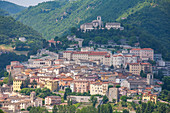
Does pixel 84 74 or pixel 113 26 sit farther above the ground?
pixel 113 26

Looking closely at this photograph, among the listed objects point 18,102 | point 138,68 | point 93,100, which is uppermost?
point 138,68

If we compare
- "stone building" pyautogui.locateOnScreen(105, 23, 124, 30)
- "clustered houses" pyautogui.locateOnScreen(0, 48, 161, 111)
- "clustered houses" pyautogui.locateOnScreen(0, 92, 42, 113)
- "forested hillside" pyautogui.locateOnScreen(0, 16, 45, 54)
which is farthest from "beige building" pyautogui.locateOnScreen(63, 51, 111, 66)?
"clustered houses" pyautogui.locateOnScreen(0, 92, 42, 113)

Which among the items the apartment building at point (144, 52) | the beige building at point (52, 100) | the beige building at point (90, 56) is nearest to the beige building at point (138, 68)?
the beige building at point (90, 56)

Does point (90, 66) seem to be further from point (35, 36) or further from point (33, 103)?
point (35, 36)

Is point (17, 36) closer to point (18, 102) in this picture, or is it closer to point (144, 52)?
point (144, 52)

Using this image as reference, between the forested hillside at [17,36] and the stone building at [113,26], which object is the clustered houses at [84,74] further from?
the forested hillside at [17,36]

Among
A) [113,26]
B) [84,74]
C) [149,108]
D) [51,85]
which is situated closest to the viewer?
[149,108]

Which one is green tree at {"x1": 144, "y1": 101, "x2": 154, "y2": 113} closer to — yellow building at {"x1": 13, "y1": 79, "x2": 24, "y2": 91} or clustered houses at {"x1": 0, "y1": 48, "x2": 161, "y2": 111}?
clustered houses at {"x1": 0, "y1": 48, "x2": 161, "y2": 111}

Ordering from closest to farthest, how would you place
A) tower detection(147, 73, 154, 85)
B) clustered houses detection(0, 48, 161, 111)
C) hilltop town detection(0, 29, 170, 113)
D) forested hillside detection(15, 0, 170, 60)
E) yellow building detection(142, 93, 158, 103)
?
1. yellow building detection(142, 93, 158, 103)
2. hilltop town detection(0, 29, 170, 113)
3. clustered houses detection(0, 48, 161, 111)
4. tower detection(147, 73, 154, 85)
5. forested hillside detection(15, 0, 170, 60)

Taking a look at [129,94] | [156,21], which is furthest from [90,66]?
[156,21]

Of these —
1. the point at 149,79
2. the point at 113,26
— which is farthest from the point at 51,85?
the point at 113,26
